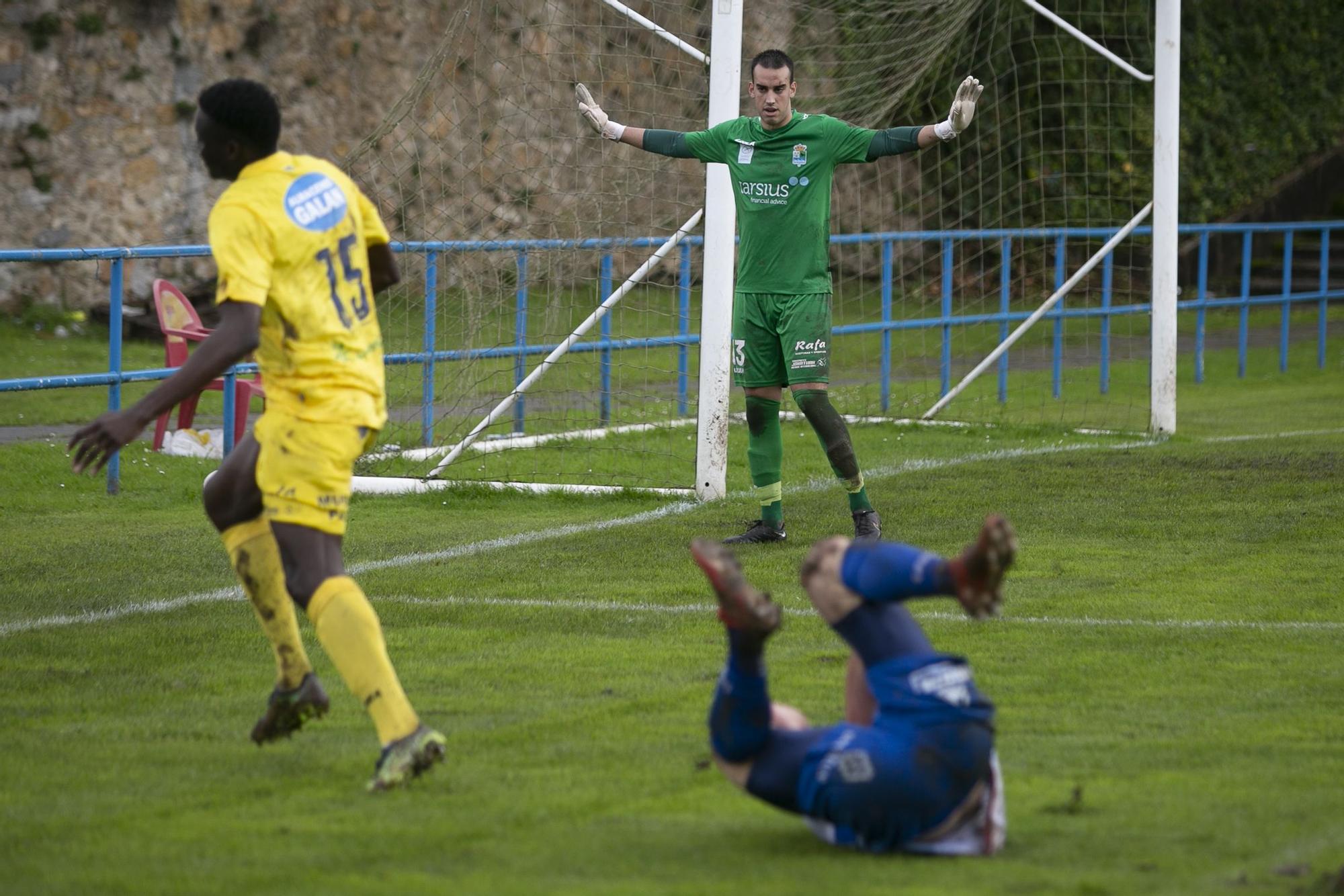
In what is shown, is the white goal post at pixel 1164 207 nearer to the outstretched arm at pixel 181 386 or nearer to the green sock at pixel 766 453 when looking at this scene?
the green sock at pixel 766 453

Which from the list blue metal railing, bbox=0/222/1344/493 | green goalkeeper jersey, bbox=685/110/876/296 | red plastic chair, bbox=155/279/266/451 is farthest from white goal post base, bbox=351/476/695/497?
green goalkeeper jersey, bbox=685/110/876/296

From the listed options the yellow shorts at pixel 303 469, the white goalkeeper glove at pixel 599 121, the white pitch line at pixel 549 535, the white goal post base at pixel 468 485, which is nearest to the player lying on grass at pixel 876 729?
the yellow shorts at pixel 303 469

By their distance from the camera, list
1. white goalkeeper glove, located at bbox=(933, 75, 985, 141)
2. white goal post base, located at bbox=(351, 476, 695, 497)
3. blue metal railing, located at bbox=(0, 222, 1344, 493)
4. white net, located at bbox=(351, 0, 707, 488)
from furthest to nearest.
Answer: white net, located at bbox=(351, 0, 707, 488) → white goal post base, located at bbox=(351, 476, 695, 497) → blue metal railing, located at bbox=(0, 222, 1344, 493) → white goalkeeper glove, located at bbox=(933, 75, 985, 141)

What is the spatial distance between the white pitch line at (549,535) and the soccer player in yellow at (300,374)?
7.50 ft

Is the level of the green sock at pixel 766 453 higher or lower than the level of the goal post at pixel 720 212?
lower

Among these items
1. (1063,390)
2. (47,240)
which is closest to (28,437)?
(47,240)

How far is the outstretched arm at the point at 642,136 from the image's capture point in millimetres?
8852

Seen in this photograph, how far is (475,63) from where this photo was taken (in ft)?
36.1

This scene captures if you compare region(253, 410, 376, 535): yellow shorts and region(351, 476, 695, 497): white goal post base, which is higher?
region(253, 410, 376, 535): yellow shorts

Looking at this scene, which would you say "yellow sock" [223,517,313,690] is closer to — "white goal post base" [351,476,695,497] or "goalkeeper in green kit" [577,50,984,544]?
"goalkeeper in green kit" [577,50,984,544]

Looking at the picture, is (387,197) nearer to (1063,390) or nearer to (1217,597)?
(1217,597)

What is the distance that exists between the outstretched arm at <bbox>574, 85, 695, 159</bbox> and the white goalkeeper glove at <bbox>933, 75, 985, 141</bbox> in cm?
129

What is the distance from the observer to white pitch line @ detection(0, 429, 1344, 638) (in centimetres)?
689

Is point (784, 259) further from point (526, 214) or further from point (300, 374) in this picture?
point (300, 374)
